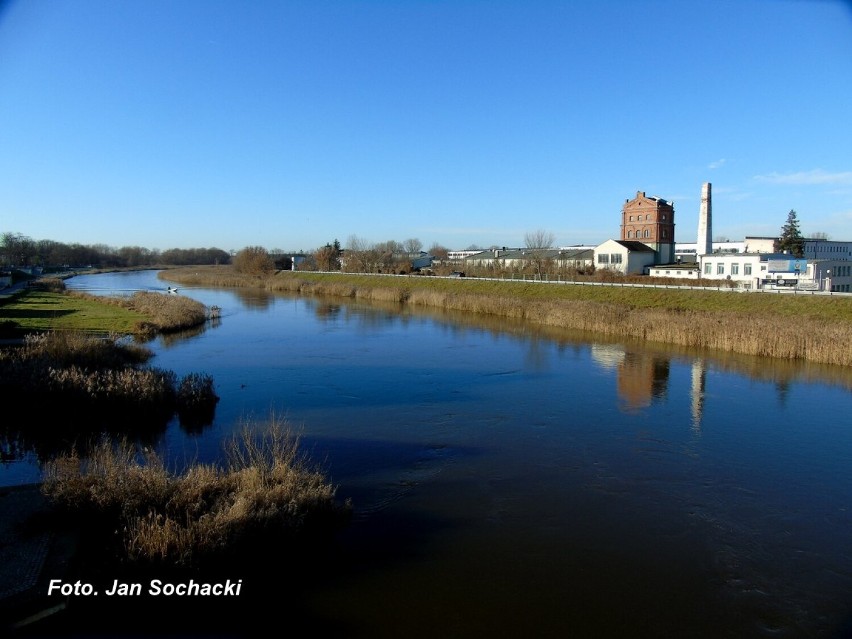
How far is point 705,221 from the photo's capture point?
170 feet

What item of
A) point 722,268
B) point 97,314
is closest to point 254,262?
point 97,314

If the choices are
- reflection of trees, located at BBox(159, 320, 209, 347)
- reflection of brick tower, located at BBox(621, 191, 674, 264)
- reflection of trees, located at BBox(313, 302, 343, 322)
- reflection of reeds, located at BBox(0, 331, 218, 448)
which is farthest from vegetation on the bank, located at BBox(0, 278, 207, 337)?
reflection of brick tower, located at BBox(621, 191, 674, 264)

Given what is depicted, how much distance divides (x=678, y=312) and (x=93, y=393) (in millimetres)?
25745

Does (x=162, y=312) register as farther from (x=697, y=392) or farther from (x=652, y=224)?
(x=652, y=224)

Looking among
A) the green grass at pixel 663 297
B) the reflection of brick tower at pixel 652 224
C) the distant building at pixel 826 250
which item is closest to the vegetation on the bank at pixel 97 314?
the green grass at pixel 663 297

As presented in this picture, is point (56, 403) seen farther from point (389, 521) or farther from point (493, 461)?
point (493, 461)

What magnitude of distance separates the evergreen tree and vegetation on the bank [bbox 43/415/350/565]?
57801mm

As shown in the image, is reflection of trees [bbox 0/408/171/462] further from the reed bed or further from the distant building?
the distant building

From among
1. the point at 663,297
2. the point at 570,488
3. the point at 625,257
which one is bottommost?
the point at 570,488

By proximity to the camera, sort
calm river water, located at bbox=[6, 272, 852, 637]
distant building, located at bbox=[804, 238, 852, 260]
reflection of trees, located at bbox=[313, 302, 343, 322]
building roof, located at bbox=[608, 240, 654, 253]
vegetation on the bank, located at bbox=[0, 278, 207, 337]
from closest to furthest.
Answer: calm river water, located at bbox=[6, 272, 852, 637]
vegetation on the bank, located at bbox=[0, 278, 207, 337]
reflection of trees, located at bbox=[313, 302, 343, 322]
building roof, located at bbox=[608, 240, 654, 253]
distant building, located at bbox=[804, 238, 852, 260]

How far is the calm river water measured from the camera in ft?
21.7

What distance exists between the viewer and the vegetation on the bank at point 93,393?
1266 centimetres

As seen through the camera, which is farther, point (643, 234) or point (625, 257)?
point (643, 234)

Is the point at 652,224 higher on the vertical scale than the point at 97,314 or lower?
higher
